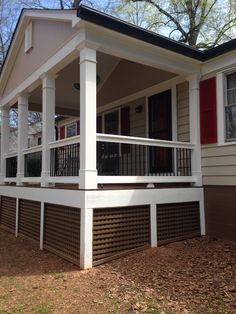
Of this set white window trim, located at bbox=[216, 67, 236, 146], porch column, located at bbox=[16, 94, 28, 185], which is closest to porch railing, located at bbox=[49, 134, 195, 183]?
white window trim, located at bbox=[216, 67, 236, 146]

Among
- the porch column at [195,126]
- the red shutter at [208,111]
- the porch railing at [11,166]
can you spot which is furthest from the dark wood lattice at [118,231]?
the porch railing at [11,166]

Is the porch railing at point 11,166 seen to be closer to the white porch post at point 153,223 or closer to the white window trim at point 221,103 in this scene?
the white porch post at point 153,223

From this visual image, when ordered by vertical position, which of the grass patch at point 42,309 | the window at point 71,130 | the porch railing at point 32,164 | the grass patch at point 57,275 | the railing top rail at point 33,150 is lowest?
the grass patch at point 42,309

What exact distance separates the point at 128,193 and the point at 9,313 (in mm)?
2954

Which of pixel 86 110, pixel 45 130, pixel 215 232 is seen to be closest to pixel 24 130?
pixel 45 130

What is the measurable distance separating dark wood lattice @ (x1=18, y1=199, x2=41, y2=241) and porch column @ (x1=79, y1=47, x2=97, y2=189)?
2.54 metres

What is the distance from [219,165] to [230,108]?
3.76 feet

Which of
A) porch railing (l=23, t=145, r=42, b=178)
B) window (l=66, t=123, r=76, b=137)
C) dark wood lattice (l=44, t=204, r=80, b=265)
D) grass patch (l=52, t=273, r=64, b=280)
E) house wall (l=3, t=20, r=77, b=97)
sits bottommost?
grass patch (l=52, t=273, r=64, b=280)

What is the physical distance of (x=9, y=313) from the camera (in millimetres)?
4473

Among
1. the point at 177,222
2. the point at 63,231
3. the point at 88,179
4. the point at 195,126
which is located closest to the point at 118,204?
the point at 88,179

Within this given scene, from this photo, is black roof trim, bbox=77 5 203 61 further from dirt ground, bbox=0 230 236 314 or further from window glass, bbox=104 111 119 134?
window glass, bbox=104 111 119 134

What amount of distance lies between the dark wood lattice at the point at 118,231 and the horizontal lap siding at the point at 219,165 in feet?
5.30

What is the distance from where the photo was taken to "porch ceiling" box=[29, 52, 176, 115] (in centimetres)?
891

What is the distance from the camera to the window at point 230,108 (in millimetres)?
7461
